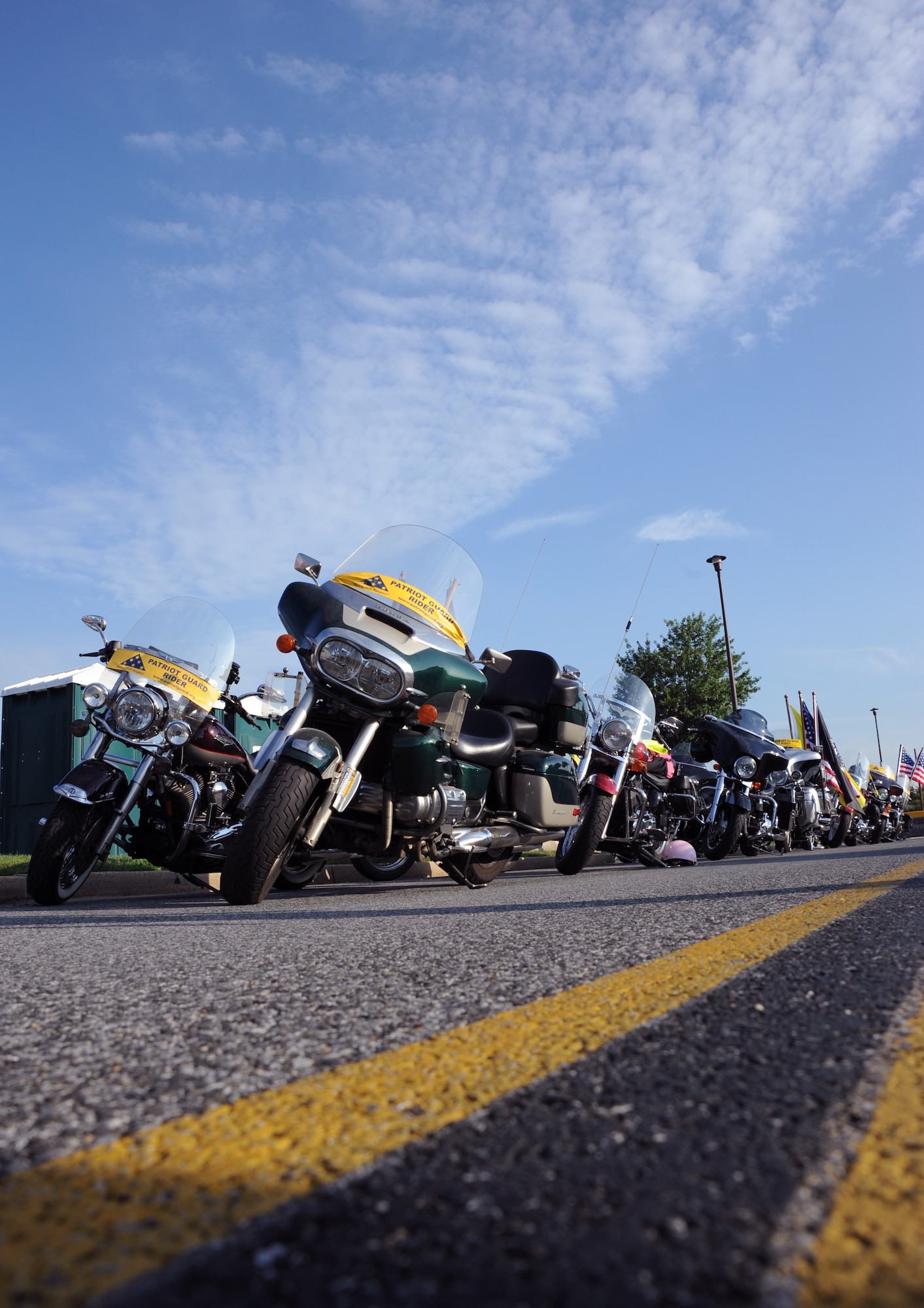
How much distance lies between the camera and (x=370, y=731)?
14.8ft

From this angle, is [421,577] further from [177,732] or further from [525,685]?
[525,685]

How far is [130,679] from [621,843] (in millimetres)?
4372

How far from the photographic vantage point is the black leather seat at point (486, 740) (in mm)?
5586

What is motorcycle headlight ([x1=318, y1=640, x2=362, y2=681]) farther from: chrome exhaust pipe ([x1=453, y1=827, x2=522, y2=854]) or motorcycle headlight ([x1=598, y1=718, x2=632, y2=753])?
motorcycle headlight ([x1=598, y1=718, x2=632, y2=753])

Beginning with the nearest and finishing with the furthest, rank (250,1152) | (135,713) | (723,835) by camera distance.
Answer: (250,1152) < (135,713) < (723,835)

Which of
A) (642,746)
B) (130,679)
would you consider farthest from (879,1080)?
(642,746)

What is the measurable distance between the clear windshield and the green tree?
23125 mm

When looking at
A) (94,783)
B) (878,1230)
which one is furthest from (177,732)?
(878,1230)

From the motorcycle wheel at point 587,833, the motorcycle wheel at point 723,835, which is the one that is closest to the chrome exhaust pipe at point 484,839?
the motorcycle wheel at point 587,833

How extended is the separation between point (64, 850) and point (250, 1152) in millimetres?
4470

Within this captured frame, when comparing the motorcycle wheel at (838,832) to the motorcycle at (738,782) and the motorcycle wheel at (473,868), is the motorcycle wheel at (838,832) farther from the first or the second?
the motorcycle wheel at (473,868)

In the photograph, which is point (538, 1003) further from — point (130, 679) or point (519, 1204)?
point (130, 679)

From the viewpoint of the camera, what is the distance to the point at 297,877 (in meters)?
6.17

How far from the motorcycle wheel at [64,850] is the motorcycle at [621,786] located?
3471 mm
